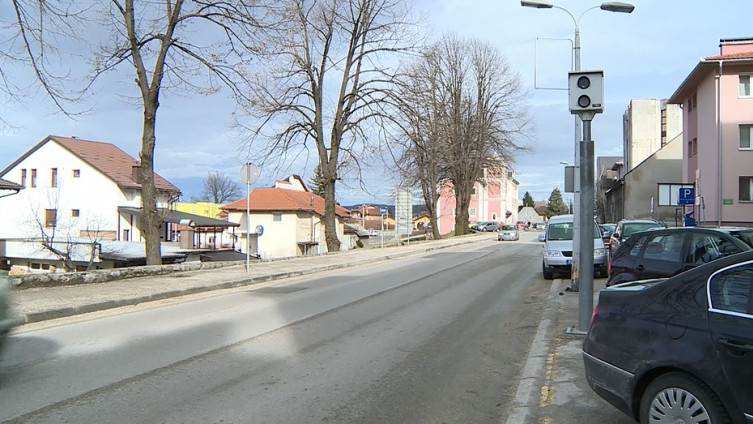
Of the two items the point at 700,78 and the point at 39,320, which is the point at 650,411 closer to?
the point at 39,320

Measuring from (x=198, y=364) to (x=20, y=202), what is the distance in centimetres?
4858

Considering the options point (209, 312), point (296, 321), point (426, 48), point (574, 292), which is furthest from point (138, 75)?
point (426, 48)

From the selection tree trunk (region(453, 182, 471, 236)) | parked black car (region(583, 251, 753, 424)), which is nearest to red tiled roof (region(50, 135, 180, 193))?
tree trunk (region(453, 182, 471, 236))

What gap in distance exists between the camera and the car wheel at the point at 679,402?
133 inches

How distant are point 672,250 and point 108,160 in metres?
45.7

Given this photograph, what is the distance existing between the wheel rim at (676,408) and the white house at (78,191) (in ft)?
139

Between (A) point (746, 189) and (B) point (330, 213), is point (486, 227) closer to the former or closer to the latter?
(A) point (746, 189)

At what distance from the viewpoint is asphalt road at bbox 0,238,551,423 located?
486 cm

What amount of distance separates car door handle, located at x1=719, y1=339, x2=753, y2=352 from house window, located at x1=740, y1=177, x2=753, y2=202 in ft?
109

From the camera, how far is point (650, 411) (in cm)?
376

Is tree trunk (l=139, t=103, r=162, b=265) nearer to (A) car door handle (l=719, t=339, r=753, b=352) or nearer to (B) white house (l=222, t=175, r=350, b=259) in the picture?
(A) car door handle (l=719, t=339, r=753, b=352)

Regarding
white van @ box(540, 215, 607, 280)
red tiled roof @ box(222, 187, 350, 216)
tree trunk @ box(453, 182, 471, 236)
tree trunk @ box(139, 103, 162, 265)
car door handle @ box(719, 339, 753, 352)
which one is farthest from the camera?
tree trunk @ box(453, 182, 471, 236)

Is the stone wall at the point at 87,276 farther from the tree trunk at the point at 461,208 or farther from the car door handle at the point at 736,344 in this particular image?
the tree trunk at the point at 461,208

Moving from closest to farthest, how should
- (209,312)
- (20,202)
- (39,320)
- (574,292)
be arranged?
(39,320), (209,312), (574,292), (20,202)
